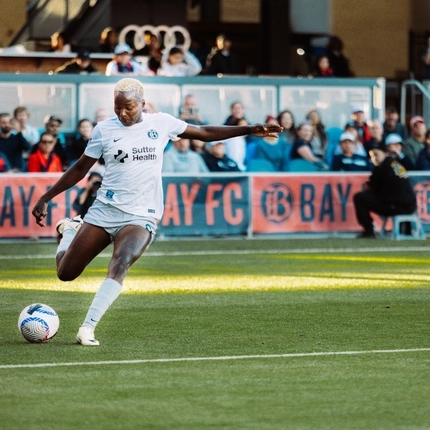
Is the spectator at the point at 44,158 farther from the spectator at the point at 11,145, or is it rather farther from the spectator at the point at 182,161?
the spectator at the point at 182,161

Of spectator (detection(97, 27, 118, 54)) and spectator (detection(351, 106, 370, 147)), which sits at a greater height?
spectator (detection(97, 27, 118, 54))

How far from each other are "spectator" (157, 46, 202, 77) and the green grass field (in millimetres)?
8061

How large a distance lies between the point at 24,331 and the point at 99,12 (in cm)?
2223

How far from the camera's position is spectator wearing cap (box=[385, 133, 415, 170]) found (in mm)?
22750

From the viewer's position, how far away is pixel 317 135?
23219mm

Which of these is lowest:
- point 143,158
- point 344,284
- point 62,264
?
point 344,284

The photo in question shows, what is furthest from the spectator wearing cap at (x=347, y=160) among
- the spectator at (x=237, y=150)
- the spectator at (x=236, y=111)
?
the spectator at (x=236, y=111)

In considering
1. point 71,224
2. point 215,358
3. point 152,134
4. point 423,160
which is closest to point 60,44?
point 423,160

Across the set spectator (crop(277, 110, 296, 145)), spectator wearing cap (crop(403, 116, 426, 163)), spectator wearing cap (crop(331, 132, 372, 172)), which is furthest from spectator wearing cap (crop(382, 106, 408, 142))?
spectator (crop(277, 110, 296, 145))

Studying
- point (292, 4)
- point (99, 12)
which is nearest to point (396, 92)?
point (292, 4)

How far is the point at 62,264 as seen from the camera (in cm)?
1016

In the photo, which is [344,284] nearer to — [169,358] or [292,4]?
[169,358]

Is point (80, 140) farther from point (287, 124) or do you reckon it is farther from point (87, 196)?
point (287, 124)

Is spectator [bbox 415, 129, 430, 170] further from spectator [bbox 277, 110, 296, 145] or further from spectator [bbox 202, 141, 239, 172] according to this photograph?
spectator [bbox 202, 141, 239, 172]
